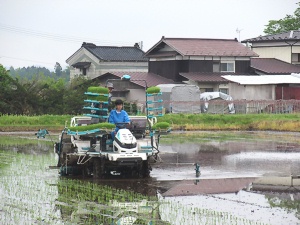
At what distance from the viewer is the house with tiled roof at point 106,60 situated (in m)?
57.8

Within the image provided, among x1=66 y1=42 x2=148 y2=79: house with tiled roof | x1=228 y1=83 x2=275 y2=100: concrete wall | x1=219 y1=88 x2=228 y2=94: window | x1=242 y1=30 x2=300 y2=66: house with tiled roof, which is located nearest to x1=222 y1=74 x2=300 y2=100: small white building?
x1=228 y1=83 x2=275 y2=100: concrete wall

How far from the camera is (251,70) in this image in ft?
160

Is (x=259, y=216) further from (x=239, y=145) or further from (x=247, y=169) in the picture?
(x=239, y=145)

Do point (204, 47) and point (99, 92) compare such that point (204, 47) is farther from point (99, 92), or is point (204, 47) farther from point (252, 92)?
point (99, 92)

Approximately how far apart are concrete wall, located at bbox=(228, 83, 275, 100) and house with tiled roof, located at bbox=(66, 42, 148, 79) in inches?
570

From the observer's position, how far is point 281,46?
52125mm

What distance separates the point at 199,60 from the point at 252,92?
427cm

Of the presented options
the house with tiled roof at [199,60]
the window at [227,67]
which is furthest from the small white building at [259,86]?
the window at [227,67]

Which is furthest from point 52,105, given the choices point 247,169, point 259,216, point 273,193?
point 259,216

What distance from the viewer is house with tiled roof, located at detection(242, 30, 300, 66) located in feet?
169

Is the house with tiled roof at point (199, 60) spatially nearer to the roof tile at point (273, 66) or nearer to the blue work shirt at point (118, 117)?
the roof tile at point (273, 66)

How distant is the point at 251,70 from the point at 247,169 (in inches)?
1218

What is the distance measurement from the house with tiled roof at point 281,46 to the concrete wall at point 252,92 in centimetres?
727

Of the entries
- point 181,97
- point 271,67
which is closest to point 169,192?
point 181,97
